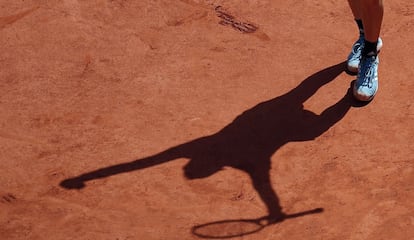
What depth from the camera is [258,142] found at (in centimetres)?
531

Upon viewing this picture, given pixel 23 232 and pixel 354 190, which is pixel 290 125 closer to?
pixel 354 190

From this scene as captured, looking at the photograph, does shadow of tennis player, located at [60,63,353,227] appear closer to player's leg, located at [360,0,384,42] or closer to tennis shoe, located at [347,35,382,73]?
tennis shoe, located at [347,35,382,73]

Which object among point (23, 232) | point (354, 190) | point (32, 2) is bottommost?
point (23, 232)

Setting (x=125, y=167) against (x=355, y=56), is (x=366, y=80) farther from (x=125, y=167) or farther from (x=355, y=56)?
(x=125, y=167)

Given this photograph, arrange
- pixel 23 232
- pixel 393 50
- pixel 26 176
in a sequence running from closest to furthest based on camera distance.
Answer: pixel 23 232
pixel 26 176
pixel 393 50

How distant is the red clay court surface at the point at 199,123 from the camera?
4.76 meters

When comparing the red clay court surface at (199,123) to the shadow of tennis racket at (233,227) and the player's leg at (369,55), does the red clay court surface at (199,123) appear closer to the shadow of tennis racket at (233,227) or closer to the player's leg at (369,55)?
the shadow of tennis racket at (233,227)

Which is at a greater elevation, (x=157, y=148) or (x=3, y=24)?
(x=3, y=24)

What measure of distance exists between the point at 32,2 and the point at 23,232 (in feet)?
8.81

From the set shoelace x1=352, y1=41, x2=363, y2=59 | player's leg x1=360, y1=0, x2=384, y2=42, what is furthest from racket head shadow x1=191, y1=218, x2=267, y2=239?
shoelace x1=352, y1=41, x2=363, y2=59

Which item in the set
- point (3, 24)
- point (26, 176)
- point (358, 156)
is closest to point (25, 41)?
point (3, 24)

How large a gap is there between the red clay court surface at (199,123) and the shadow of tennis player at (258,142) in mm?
11

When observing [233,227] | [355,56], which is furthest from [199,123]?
[355,56]

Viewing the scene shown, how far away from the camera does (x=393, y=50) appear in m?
6.20
